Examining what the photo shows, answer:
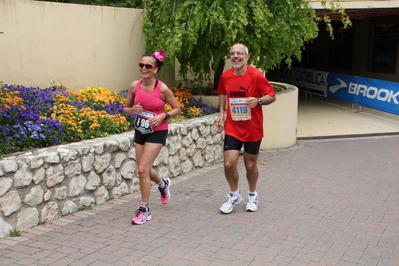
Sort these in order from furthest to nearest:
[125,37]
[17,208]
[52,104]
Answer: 1. [125,37]
2. [52,104]
3. [17,208]

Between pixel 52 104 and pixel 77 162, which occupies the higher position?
pixel 52 104

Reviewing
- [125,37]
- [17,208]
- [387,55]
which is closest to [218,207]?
[17,208]

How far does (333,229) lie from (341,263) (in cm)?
89

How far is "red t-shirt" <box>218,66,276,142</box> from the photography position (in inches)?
213

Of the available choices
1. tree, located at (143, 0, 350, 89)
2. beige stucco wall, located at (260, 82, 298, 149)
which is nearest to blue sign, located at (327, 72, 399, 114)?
beige stucco wall, located at (260, 82, 298, 149)

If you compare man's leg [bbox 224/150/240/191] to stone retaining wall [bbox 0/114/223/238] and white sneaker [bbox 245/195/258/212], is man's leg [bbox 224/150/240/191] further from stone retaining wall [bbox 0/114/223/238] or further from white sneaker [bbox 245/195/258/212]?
stone retaining wall [bbox 0/114/223/238]

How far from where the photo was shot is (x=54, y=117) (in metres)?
6.10

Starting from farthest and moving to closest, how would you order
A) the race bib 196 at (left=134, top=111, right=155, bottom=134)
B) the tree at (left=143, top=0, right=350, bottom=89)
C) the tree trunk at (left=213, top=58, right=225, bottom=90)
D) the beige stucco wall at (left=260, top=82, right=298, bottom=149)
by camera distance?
the tree trunk at (left=213, top=58, right=225, bottom=90), the beige stucco wall at (left=260, top=82, right=298, bottom=149), the tree at (left=143, top=0, right=350, bottom=89), the race bib 196 at (left=134, top=111, right=155, bottom=134)

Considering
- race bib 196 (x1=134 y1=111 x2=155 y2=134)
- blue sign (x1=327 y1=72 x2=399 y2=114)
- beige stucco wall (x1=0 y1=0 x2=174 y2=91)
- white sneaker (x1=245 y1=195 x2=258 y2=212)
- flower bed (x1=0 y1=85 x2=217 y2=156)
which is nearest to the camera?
race bib 196 (x1=134 y1=111 x2=155 y2=134)

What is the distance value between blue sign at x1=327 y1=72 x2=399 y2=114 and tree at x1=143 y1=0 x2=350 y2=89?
15.1 ft

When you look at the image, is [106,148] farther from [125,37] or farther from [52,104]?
[125,37]

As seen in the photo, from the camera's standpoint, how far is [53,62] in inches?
305

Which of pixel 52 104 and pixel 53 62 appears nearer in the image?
Answer: pixel 52 104

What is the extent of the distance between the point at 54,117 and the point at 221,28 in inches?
130
